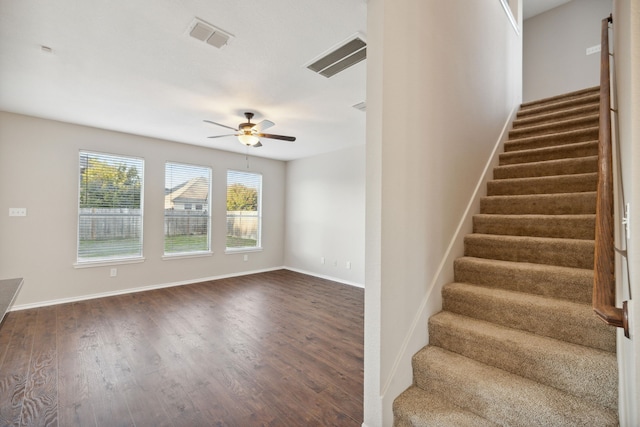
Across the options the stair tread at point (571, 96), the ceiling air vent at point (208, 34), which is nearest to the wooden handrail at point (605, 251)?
the ceiling air vent at point (208, 34)

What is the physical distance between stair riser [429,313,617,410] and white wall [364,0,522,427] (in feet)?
0.77

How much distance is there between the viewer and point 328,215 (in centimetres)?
619

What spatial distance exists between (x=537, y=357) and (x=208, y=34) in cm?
307

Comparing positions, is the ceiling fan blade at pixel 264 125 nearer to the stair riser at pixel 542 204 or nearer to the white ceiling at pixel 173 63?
the white ceiling at pixel 173 63

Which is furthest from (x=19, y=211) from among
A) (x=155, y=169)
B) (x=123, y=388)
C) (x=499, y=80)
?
(x=499, y=80)

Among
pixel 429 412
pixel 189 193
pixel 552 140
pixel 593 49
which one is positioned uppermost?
pixel 593 49

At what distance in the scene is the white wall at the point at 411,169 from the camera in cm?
164

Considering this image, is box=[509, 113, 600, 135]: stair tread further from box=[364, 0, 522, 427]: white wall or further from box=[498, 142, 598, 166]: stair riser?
box=[364, 0, 522, 427]: white wall

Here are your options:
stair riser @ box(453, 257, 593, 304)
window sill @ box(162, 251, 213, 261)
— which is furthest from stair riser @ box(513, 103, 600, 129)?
window sill @ box(162, 251, 213, 261)

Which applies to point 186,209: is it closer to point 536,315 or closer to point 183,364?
point 183,364

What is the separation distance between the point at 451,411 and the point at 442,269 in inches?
36.9

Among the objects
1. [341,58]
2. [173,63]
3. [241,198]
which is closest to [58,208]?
[241,198]

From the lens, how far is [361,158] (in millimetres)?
5547

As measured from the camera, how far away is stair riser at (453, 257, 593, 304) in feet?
5.78
